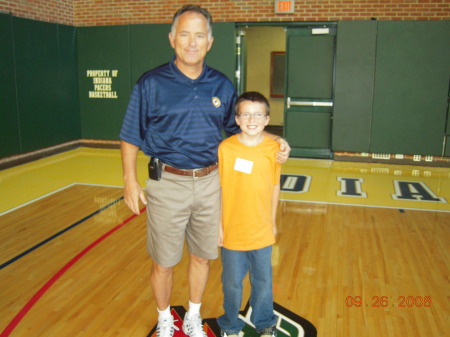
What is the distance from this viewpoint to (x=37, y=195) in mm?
5344

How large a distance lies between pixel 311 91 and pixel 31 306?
19.9ft

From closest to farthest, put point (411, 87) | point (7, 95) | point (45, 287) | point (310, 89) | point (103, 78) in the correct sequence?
1. point (45, 287)
2. point (7, 95)
3. point (411, 87)
4. point (310, 89)
5. point (103, 78)

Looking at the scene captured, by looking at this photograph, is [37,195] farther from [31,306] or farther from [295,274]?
[295,274]

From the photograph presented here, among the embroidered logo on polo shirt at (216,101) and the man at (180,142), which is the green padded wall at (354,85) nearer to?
the man at (180,142)

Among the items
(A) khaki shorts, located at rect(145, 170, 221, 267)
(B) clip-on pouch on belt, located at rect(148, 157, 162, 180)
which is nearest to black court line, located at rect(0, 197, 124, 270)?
(A) khaki shorts, located at rect(145, 170, 221, 267)

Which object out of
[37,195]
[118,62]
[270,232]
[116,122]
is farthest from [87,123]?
[270,232]

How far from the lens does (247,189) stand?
2197 mm

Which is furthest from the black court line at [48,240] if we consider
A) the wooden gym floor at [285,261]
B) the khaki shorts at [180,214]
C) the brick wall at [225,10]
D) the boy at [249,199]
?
the brick wall at [225,10]

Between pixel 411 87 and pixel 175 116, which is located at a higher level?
pixel 411 87

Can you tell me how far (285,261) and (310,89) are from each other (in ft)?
15.9

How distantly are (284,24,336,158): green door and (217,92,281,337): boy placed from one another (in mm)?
5748

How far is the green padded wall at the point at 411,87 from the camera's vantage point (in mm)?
7078

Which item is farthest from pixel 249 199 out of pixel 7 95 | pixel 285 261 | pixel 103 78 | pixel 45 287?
pixel 103 78

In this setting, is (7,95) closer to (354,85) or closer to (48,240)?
(48,240)
